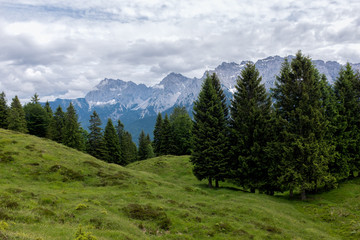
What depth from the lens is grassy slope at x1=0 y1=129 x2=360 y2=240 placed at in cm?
1516

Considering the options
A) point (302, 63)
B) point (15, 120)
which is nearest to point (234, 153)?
point (302, 63)

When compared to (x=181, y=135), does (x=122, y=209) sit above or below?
below

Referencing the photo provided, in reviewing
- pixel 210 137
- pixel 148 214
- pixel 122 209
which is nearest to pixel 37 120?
pixel 210 137

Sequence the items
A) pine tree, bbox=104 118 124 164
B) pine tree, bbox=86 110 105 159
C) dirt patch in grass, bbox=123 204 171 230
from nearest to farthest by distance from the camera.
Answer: dirt patch in grass, bbox=123 204 171 230 → pine tree, bbox=86 110 105 159 → pine tree, bbox=104 118 124 164

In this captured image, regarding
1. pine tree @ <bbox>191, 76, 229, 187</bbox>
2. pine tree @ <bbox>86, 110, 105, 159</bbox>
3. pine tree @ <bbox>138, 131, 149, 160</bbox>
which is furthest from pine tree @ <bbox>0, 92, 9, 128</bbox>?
pine tree @ <bbox>191, 76, 229, 187</bbox>

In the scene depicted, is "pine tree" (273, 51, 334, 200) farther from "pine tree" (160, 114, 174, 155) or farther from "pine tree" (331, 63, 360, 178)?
"pine tree" (160, 114, 174, 155)

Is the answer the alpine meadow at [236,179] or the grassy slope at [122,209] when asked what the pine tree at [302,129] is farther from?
the grassy slope at [122,209]

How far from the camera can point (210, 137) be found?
40125 mm

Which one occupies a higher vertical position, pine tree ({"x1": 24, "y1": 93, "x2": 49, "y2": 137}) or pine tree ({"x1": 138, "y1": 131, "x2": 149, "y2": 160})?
pine tree ({"x1": 24, "y1": 93, "x2": 49, "y2": 137})

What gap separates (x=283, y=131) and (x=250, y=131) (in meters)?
5.24

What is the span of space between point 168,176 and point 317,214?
106 ft

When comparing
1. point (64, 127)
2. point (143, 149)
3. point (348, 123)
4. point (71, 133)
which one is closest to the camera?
point (348, 123)

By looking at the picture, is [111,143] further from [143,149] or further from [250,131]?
[250,131]

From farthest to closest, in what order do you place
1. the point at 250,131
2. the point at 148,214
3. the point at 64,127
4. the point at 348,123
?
1. the point at 64,127
2. the point at 348,123
3. the point at 250,131
4. the point at 148,214
